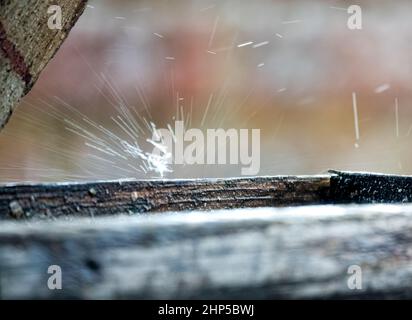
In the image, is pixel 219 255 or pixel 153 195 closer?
pixel 219 255

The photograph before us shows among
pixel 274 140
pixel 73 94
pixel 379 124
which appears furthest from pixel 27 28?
pixel 379 124

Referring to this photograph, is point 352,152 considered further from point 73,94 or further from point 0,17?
point 0,17

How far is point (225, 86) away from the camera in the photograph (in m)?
3.62

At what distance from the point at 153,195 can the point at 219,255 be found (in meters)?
0.57

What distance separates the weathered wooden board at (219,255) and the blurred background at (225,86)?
3.01 meters

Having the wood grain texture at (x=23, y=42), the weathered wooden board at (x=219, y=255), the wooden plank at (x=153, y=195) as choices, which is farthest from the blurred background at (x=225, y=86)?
the weathered wooden board at (x=219, y=255)

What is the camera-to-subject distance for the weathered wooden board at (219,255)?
42 centimetres

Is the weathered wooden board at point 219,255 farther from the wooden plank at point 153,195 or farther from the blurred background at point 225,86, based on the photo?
the blurred background at point 225,86

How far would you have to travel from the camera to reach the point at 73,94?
11.3 feet

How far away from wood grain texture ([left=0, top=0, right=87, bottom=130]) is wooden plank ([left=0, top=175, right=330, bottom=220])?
11cm

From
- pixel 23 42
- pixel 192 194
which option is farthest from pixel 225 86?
pixel 23 42

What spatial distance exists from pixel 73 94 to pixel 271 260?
10.2 ft

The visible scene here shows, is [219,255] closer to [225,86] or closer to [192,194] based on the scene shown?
[192,194]

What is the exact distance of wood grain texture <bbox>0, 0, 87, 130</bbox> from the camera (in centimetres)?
82
